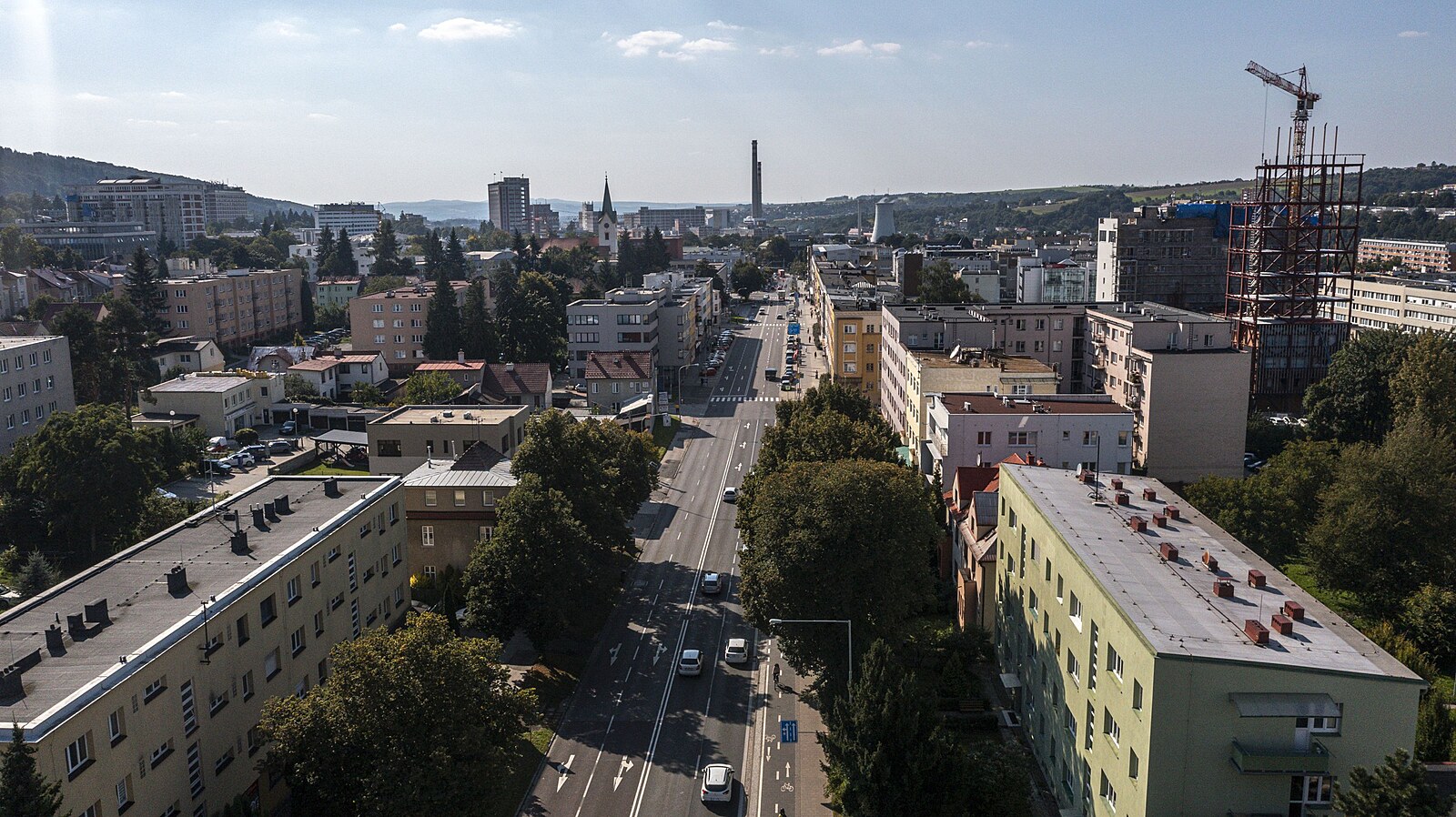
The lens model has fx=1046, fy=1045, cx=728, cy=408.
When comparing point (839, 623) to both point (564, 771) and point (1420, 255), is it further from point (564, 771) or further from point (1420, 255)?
point (1420, 255)

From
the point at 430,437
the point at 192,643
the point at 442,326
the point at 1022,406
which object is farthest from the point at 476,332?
the point at 192,643

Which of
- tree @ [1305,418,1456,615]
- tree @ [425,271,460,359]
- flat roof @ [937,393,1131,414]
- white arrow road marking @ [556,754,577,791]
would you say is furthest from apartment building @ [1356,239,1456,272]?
white arrow road marking @ [556,754,577,791]

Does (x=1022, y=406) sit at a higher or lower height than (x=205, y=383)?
higher

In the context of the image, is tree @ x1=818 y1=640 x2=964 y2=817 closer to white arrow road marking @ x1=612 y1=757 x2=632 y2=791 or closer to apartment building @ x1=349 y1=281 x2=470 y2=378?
white arrow road marking @ x1=612 y1=757 x2=632 y2=791

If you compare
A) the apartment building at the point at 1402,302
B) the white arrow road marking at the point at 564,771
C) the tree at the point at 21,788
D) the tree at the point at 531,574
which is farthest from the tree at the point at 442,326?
the tree at the point at 21,788

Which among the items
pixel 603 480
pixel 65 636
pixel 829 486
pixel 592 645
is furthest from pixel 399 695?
pixel 603 480
